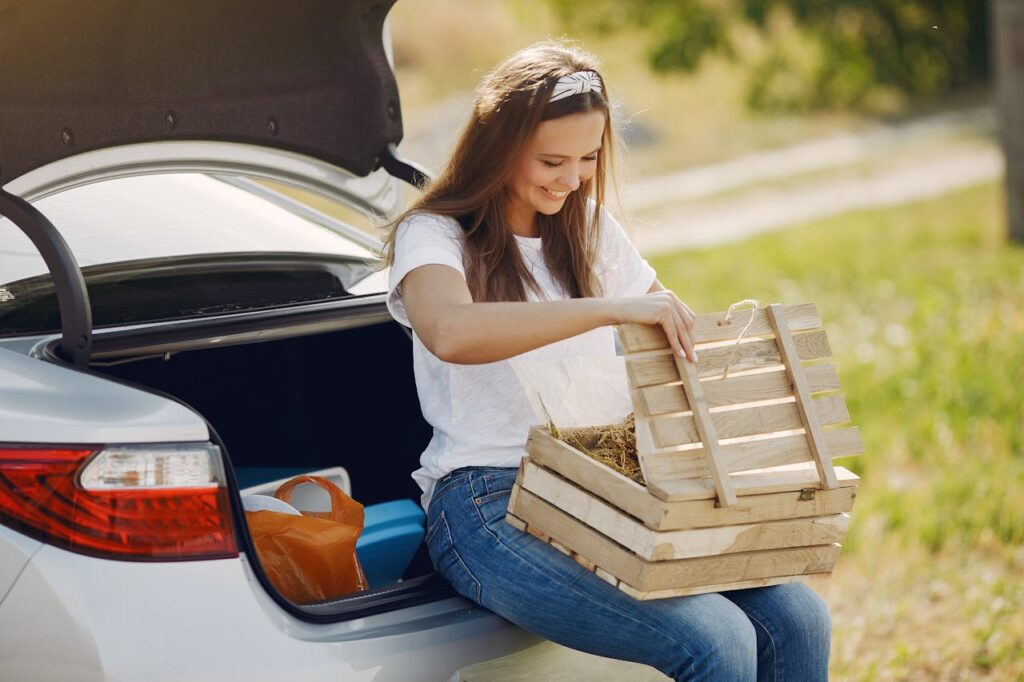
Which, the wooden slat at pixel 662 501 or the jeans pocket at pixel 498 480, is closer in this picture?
the wooden slat at pixel 662 501

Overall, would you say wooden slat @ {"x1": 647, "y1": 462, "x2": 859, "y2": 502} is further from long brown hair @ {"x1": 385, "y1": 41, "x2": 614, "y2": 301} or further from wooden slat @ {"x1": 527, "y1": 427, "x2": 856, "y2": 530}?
long brown hair @ {"x1": 385, "y1": 41, "x2": 614, "y2": 301}

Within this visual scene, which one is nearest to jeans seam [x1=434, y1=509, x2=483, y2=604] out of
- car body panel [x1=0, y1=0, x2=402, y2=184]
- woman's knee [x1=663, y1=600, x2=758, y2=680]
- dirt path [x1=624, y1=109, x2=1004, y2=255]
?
woman's knee [x1=663, y1=600, x2=758, y2=680]

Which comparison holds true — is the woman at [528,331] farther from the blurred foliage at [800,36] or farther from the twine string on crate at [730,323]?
the blurred foliage at [800,36]

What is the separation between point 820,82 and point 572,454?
11738 mm

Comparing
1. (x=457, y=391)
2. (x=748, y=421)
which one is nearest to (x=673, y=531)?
(x=748, y=421)

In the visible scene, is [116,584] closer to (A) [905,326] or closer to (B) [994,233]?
(A) [905,326]

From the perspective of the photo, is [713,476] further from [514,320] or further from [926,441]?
[926,441]

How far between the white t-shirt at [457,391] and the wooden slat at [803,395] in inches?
16.9

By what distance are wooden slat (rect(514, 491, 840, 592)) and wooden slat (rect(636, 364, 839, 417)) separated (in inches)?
9.7

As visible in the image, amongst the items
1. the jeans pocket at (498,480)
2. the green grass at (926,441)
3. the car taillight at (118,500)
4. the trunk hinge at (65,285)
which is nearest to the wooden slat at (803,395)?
the jeans pocket at (498,480)

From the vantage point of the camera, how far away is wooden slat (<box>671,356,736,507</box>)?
6.87 ft

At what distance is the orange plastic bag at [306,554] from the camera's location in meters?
2.42

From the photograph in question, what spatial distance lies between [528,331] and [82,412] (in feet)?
2.50

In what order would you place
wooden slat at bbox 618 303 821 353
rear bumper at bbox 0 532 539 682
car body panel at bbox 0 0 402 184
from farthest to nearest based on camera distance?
1. car body panel at bbox 0 0 402 184
2. wooden slat at bbox 618 303 821 353
3. rear bumper at bbox 0 532 539 682
